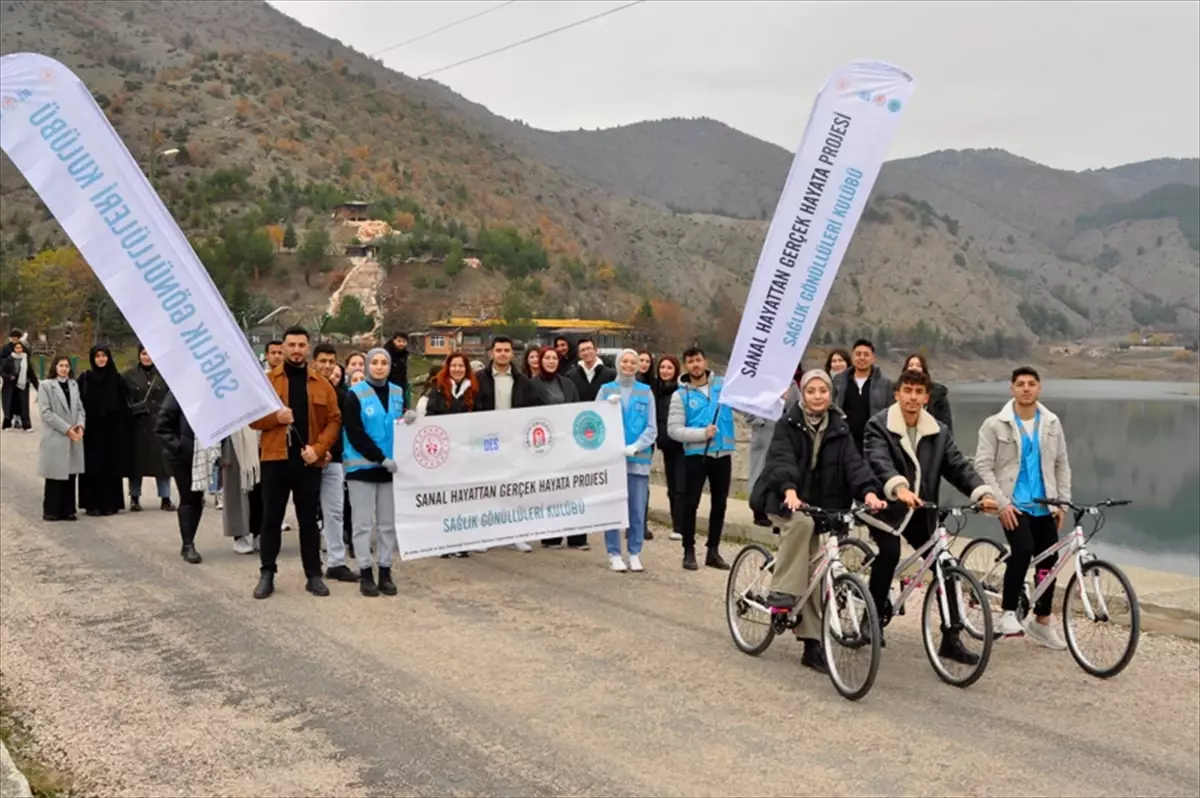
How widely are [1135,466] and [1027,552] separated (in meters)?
53.5

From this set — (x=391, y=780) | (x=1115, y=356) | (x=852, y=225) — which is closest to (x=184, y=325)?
(x=391, y=780)

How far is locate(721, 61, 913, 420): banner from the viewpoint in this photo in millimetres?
8352

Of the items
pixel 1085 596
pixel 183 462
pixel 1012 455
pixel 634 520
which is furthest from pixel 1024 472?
pixel 183 462

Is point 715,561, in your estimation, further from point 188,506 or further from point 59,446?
point 59,446

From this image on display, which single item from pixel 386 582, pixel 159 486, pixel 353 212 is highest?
pixel 353 212

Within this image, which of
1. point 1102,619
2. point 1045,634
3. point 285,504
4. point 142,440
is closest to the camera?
point 1102,619

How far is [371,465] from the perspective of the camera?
8.95m

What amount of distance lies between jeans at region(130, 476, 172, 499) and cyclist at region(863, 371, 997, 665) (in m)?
9.22

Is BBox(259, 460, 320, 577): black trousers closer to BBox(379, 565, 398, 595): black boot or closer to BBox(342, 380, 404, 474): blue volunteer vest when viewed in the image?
BBox(342, 380, 404, 474): blue volunteer vest

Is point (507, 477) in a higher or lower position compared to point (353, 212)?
lower

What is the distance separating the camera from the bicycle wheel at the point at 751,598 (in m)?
7.20

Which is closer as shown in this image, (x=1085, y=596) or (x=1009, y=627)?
(x=1085, y=596)

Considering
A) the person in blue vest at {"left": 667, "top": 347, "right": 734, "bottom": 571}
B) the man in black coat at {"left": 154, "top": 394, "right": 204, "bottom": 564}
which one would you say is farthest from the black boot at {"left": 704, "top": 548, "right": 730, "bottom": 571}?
the man in black coat at {"left": 154, "top": 394, "right": 204, "bottom": 564}

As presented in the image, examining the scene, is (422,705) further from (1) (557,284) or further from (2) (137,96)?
(2) (137,96)
